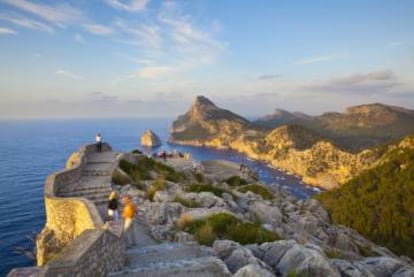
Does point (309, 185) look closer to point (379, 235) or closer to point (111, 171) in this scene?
point (379, 235)

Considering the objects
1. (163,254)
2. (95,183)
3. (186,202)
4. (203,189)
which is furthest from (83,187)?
(163,254)

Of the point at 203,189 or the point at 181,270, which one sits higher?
the point at 181,270

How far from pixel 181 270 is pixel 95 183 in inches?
489

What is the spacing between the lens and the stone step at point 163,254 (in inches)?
336

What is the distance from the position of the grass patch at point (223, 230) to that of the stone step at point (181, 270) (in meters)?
3.48

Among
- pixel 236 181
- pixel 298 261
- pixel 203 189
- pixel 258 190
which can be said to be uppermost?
pixel 298 261

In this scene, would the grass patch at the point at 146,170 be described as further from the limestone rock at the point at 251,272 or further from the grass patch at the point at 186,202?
the limestone rock at the point at 251,272

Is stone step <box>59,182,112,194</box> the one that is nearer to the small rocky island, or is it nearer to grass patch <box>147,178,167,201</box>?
the small rocky island

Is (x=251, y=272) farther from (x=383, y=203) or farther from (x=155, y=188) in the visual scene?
(x=383, y=203)

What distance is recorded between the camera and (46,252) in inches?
537

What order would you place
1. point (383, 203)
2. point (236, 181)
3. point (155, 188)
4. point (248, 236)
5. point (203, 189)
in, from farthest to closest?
point (383, 203) < point (236, 181) < point (203, 189) < point (155, 188) < point (248, 236)

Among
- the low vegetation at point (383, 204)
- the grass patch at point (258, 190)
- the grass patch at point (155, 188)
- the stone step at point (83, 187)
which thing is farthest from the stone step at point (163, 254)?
the low vegetation at point (383, 204)

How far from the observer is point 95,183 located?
1853 cm

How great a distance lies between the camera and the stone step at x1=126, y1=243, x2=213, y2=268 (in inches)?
336
